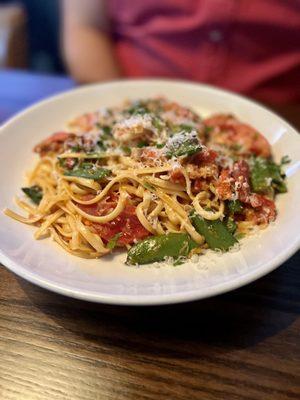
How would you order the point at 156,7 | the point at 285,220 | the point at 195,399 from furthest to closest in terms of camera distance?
the point at 156,7 → the point at 285,220 → the point at 195,399

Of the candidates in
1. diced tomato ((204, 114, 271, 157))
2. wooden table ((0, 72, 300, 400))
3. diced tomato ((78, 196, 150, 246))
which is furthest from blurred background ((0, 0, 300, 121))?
wooden table ((0, 72, 300, 400))

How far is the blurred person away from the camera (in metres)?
1.99

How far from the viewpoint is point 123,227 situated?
121 centimetres

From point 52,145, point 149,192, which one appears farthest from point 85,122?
point 149,192

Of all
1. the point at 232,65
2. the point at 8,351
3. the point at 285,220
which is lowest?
the point at 232,65

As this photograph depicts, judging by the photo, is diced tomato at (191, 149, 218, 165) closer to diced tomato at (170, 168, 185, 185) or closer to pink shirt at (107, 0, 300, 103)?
diced tomato at (170, 168, 185, 185)

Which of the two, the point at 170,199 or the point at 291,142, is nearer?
the point at 170,199

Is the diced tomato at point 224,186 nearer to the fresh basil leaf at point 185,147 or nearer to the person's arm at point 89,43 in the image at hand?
the fresh basil leaf at point 185,147

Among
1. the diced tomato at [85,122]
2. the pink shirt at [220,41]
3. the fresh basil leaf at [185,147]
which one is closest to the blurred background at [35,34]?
the pink shirt at [220,41]

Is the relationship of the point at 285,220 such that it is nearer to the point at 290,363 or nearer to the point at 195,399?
the point at 290,363

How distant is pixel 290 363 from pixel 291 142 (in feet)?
2.32

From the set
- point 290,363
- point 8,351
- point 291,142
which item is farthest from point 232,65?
point 8,351

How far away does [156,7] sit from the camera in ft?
6.85

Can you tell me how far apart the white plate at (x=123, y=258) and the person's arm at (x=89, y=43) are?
0.74 meters
